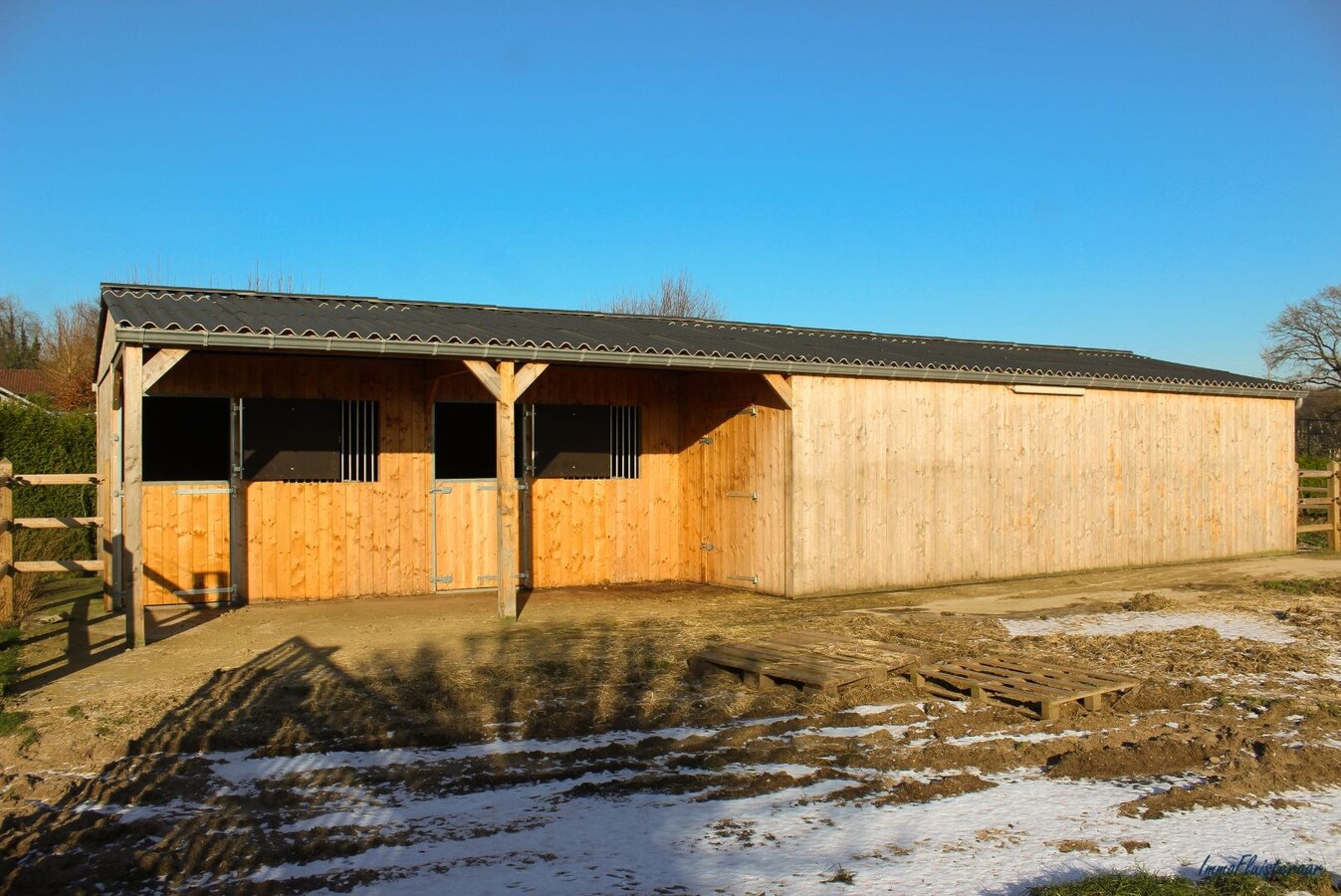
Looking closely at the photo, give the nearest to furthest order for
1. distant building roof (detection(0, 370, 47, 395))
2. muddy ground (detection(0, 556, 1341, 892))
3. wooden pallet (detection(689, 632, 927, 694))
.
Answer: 1. muddy ground (detection(0, 556, 1341, 892))
2. wooden pallet (detection(689, 632, 927, 694))
3. distant building roof (detection(0, 370, 47, 395))

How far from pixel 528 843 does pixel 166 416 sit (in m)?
8.18

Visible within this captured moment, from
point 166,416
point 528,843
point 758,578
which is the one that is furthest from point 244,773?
point 758,578

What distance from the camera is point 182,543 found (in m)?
10.9

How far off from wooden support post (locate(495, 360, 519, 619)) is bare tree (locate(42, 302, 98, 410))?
55.6ft

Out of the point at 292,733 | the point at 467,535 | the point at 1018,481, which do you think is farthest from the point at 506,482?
the point at 1018,481

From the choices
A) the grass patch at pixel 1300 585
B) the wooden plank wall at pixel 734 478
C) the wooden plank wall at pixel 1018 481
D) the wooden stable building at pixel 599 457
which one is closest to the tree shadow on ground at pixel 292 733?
the wooden stable building at pixel 599 457

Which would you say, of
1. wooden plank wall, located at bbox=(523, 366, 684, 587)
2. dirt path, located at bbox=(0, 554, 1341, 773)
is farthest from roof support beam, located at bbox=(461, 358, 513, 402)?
wooden plank wall, located at bbox=(523, 366, 684, 587)

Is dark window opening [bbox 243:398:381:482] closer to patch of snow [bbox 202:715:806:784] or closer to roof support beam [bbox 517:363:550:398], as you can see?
roof support beam [bbox 517:363:550:398]

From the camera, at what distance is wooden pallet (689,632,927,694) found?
23.1 ft

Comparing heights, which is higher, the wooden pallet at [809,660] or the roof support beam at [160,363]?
the roof support beam at [160,363]

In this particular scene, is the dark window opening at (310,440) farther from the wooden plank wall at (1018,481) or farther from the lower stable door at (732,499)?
the wooden plank wall at (1018,481)

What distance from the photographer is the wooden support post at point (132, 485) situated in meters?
8.38

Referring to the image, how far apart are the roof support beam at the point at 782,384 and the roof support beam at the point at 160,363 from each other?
228 inches

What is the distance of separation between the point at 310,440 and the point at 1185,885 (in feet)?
31.9
